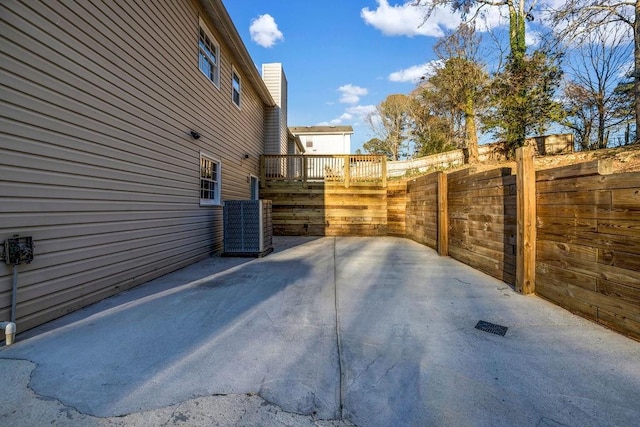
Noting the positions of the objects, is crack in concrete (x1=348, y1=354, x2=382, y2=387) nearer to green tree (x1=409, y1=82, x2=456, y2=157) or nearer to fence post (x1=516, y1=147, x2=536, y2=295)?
fence post (x1=516, y1=147, x2=536, y2=295)

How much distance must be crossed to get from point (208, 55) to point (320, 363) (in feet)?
21.4

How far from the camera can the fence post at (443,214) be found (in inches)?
225

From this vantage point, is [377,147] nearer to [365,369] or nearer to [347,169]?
[347,169]

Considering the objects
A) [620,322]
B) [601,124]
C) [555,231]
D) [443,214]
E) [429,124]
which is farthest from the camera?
[429,124]

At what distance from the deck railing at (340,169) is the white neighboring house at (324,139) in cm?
1869

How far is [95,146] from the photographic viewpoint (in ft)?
10.2

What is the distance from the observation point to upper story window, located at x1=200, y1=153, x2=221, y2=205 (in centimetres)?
584

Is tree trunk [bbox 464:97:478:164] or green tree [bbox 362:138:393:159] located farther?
green tree [bbox 362:138:393:159]

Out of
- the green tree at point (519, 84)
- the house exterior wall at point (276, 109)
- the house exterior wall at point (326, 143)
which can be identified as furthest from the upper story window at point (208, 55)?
the house exterior wall at point (326, 143)

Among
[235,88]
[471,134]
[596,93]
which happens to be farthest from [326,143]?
[235,88]

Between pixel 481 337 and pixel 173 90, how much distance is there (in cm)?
527

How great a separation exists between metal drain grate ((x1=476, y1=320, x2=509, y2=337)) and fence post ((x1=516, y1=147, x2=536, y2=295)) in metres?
1.08

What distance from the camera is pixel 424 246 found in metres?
7.08

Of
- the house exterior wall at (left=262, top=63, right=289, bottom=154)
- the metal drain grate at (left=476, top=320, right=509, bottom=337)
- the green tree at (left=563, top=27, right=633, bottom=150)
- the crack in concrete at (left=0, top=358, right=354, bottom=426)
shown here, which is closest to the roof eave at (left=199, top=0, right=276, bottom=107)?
the house exterior wall at (left=262, top=63, right=289, bottom=154)
